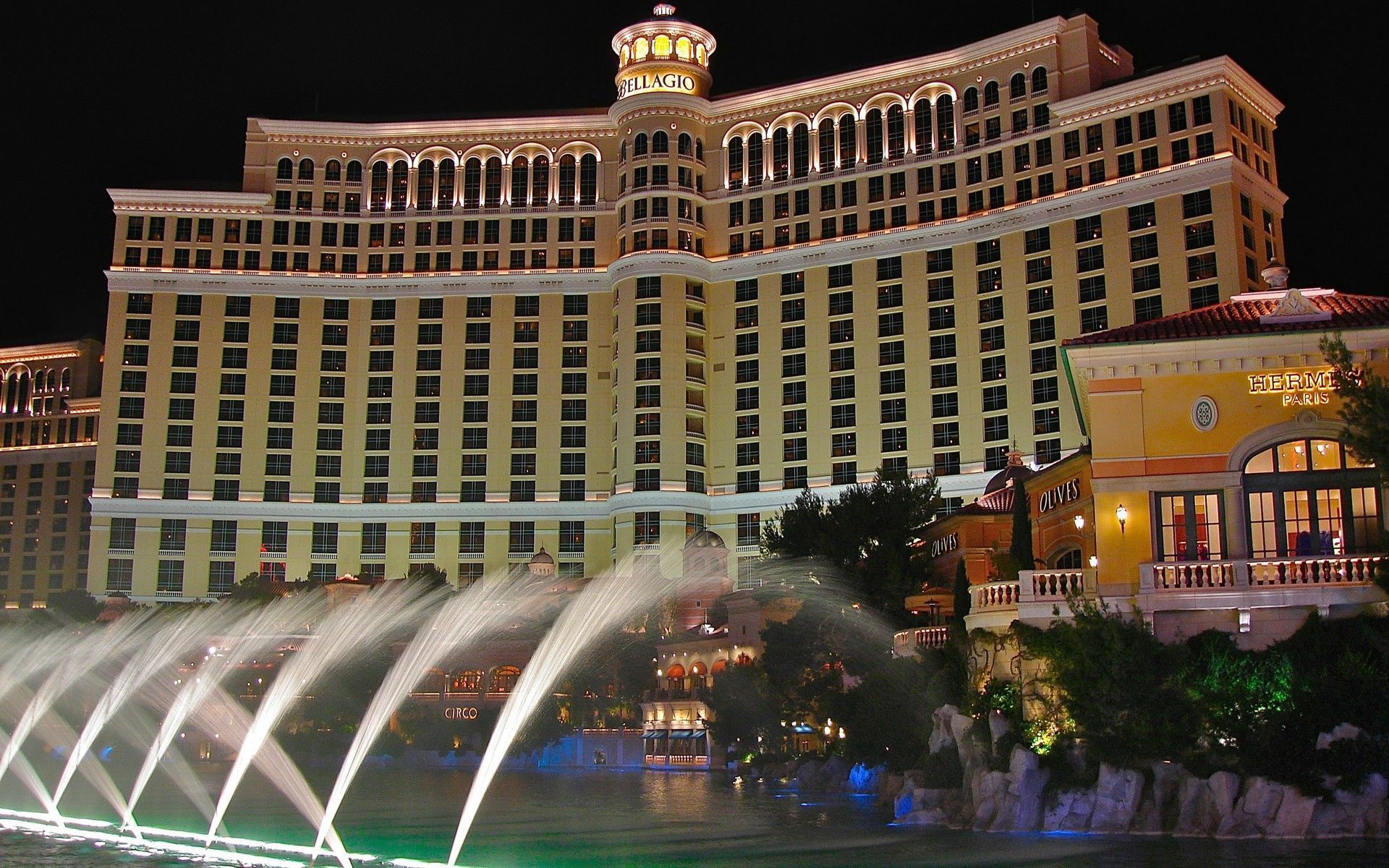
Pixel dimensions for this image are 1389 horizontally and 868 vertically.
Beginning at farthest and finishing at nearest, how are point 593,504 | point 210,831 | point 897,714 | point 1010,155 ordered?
point 593,504
point 1010,155
point 897,714
point 210,831

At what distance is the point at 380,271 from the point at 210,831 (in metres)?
88.6

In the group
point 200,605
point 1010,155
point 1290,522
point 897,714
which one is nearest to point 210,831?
point 897,714

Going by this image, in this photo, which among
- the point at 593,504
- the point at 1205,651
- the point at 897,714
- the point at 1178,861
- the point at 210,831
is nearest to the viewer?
the point at 1178,861

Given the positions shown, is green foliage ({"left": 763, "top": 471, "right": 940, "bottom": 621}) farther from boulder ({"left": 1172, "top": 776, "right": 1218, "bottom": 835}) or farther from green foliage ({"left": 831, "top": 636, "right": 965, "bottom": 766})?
boulder ({"left": 1172, "top": 776, "right": 1218, "bottom": 835})

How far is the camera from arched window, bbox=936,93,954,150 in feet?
378

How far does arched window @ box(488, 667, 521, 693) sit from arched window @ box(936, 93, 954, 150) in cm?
5435

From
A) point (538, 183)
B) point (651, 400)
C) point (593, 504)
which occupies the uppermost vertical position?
point (538, 183)

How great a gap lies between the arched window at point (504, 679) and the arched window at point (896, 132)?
52.5m

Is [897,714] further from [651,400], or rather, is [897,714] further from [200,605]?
[200,605]

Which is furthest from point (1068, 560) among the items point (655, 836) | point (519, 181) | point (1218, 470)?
point (519, 181)

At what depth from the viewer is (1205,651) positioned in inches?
1481

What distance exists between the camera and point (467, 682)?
97062mm

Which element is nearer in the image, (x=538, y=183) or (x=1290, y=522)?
(x=1290, y=522)

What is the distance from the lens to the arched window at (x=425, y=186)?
128 m
